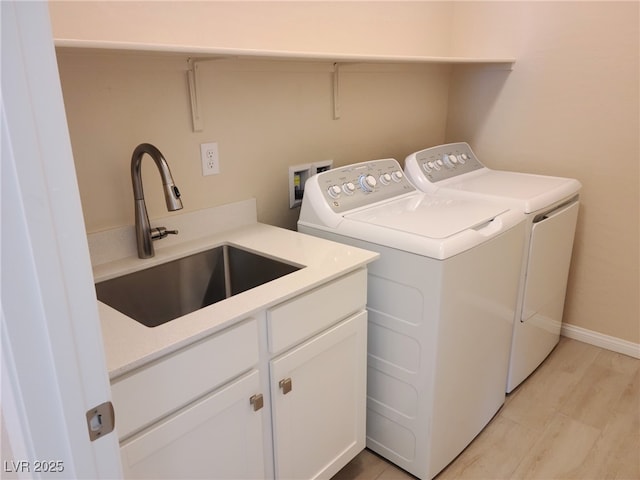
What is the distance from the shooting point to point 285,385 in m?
1.36

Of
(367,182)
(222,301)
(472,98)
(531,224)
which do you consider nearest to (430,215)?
(367,182)

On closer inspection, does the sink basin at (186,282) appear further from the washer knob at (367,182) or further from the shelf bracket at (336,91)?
the shelf bracket at (336,91)

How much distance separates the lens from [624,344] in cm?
252

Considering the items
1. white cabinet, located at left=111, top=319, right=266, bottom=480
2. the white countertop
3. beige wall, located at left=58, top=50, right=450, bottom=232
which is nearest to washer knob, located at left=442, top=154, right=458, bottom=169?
beige wall, located at left=58, top=50, right=450, bottom=232

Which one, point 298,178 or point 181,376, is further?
point 298,178

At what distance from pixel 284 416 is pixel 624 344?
81.1 inches

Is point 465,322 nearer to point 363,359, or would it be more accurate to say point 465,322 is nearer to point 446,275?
point 446,275

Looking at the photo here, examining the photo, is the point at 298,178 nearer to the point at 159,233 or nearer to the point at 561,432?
the point at 159,233

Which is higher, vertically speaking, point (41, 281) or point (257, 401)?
point (41, 281)

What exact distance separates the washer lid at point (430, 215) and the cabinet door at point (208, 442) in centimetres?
72

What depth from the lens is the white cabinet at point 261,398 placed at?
106 cm

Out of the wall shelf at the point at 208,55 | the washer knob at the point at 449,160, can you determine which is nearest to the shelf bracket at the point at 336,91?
the wall shelf at the point at 208,55

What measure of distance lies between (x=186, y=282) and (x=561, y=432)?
164 centimetres

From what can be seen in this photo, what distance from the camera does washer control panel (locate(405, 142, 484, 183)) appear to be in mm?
2279
